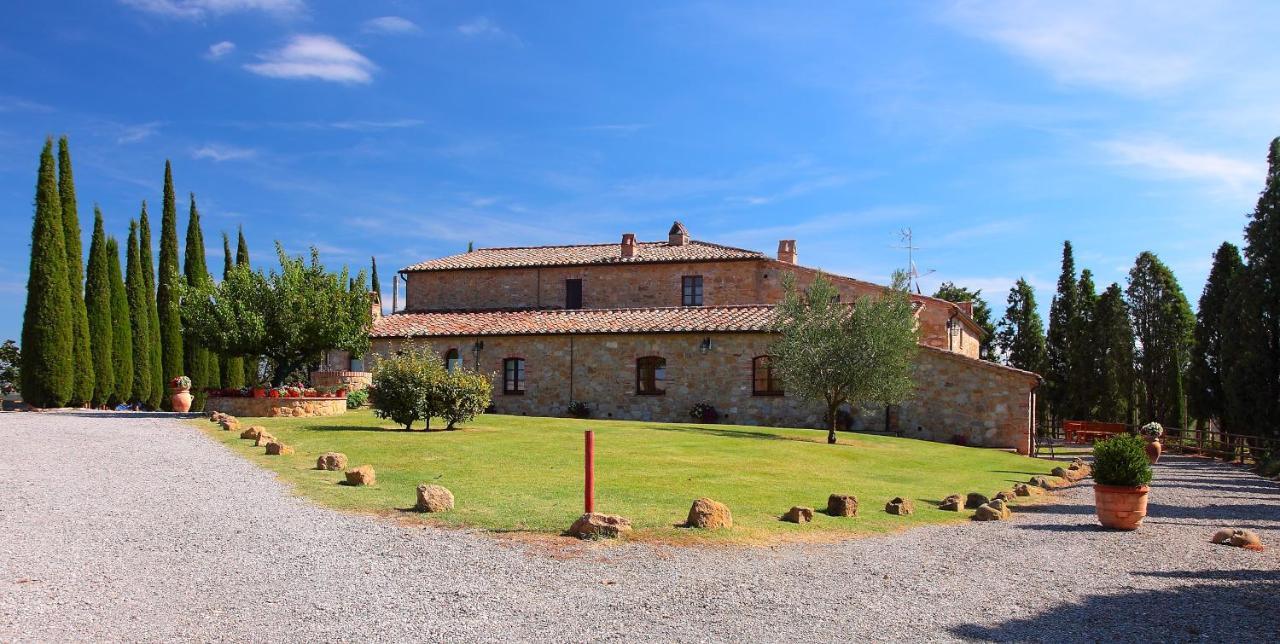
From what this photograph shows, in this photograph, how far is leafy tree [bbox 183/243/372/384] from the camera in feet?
82.8

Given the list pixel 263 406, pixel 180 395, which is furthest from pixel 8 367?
pixel 263 406

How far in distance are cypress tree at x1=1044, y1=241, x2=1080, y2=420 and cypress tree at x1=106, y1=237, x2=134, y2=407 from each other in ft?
140

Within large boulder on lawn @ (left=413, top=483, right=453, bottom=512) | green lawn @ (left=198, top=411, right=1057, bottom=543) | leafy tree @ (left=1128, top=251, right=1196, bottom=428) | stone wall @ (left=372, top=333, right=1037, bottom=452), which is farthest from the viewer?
leafy tree @ (left=1128, top=251, right=1196, bottom=428)

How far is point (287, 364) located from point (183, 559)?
20.4 m

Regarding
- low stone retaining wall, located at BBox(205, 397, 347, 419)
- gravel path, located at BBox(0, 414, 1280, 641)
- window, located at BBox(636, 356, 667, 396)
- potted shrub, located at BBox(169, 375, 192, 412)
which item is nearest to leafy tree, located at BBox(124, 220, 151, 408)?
potted shrub, located at BBox(169, 375, 192, 412)

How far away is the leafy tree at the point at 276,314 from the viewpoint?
82.8 ft

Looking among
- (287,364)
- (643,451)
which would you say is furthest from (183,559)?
(287,364)

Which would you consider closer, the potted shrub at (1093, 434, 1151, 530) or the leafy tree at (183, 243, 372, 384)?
the potted shrub at (1093, 434, 1151, 530)

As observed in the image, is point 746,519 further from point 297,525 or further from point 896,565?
point 297,525

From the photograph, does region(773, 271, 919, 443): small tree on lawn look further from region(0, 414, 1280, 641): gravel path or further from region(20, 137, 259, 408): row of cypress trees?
region(20, 137, 259, 408): row of cypress trees

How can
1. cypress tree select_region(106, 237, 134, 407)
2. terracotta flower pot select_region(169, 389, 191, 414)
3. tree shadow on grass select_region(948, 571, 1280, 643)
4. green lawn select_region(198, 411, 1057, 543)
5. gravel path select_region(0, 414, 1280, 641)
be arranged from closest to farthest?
gravel path select_region(0, 414, 1280, 641), tree shadow on grass select_region(948, 571, 1280, 643), green lawn select_region(198, 411, 1057, 543), terracotta flower pot select_region(169, 389, 191, 414), cypress tree select_region(106, 237, 134, 407)

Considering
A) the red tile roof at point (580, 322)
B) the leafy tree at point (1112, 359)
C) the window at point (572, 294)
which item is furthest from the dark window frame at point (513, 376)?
the leafy tree at point (1112, 359)

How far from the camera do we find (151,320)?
37750mm

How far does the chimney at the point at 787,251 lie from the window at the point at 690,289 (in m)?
3.97
